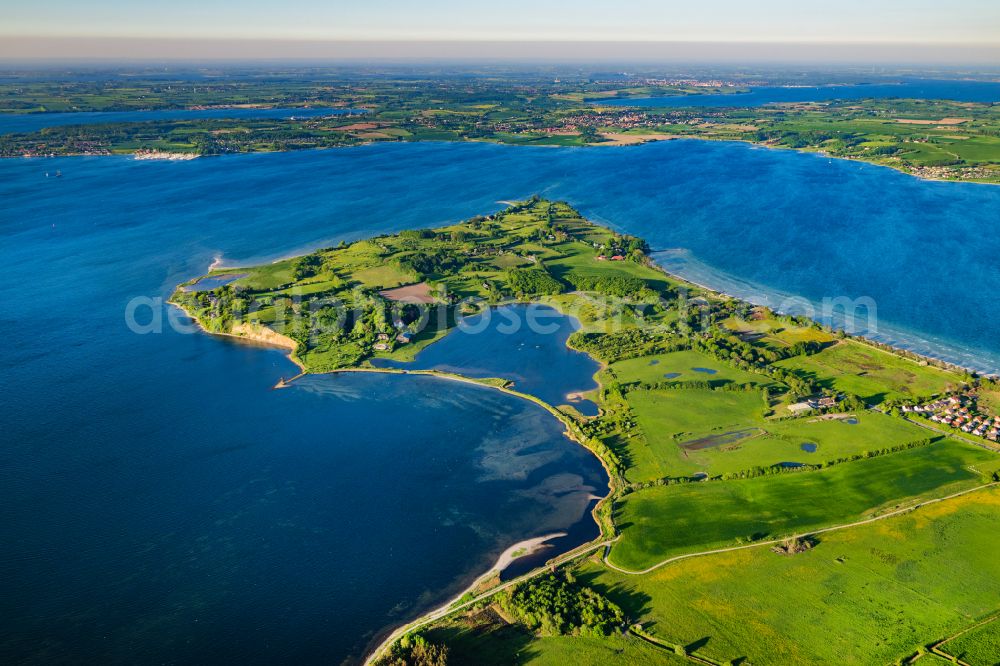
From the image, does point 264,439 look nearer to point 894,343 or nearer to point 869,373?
point 869,373

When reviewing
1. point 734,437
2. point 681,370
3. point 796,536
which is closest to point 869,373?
point 681,370

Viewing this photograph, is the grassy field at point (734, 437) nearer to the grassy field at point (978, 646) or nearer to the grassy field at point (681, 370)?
the grassy field at point (681, 370)

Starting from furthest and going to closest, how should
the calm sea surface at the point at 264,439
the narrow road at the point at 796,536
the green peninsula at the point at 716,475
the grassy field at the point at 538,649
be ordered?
1. the narrow road at the point at 796,536
2. the calm sea surface at the point at 264,439
3. the green peninsula at the point at 716,475
4. the grassy field at the point at 538,649

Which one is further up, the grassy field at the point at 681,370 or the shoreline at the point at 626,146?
the shoreline at the point at 626,146

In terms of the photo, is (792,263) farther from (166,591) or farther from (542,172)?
(166,591)

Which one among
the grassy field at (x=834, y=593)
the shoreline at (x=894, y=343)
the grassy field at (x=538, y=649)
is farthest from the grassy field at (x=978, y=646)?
the shoreline at (x=894, y=343)

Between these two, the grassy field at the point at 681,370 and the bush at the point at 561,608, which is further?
the grassy field at the point at 681,370

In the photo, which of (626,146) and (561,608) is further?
(626,146)
